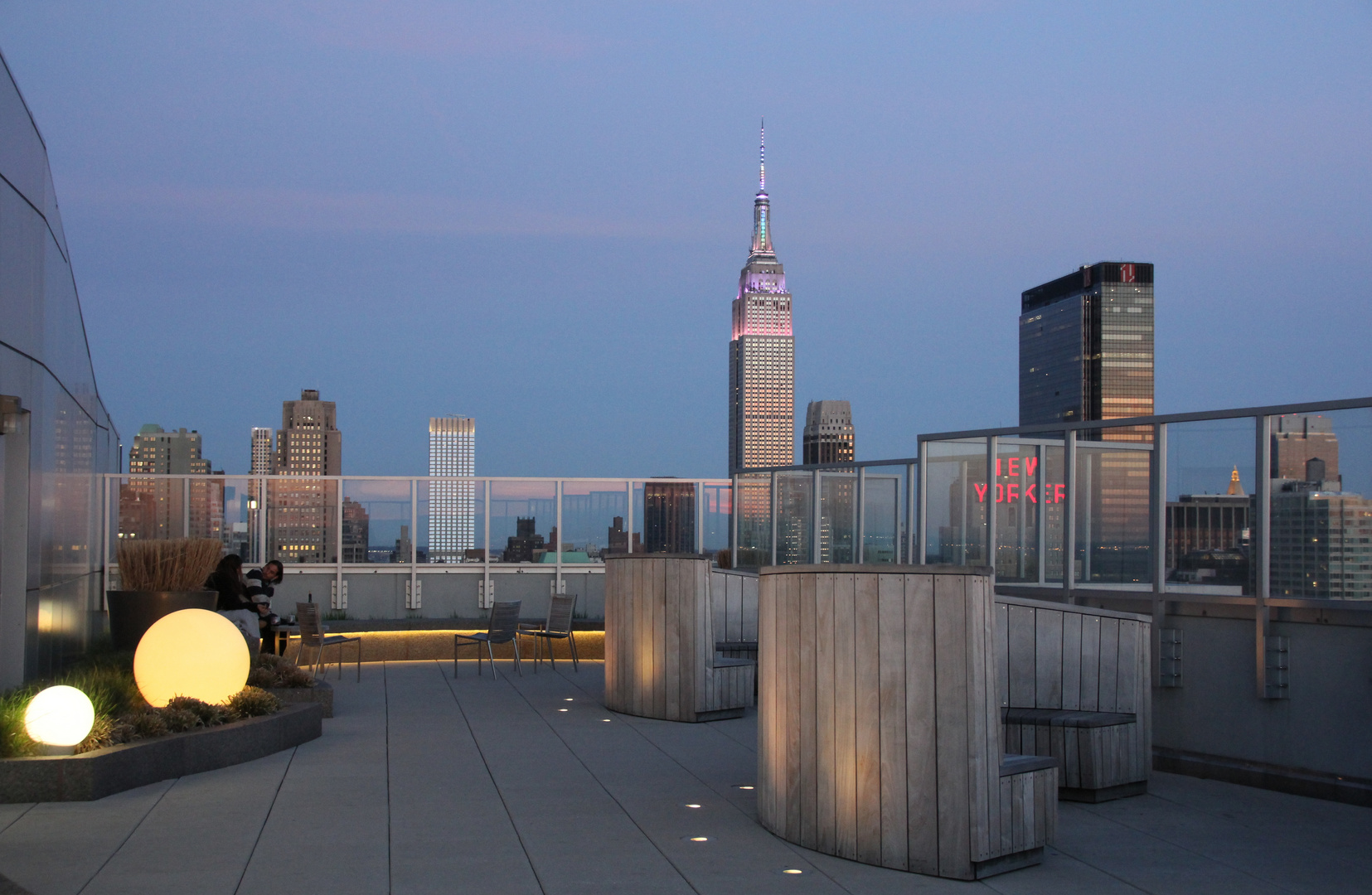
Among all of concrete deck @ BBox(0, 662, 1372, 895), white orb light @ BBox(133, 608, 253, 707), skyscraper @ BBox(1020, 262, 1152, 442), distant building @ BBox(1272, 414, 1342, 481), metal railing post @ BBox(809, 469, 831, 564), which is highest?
skyscraper @ BBox(1020, 262, 1152, 442)

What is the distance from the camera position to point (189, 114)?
64125 millimetres

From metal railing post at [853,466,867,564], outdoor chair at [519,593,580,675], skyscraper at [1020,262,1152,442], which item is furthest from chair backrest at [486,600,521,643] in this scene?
skyscraper at [1020,262,1152,442]

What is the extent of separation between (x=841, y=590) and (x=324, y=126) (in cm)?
6978

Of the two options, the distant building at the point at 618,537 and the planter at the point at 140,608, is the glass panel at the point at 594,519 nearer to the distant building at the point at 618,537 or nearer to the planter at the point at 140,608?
the distant building at the point at 618,537

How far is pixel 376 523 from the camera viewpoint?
15898 millimetres

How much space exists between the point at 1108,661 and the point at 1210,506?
4.49 ft

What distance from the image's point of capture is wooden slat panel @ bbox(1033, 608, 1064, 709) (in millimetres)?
7121

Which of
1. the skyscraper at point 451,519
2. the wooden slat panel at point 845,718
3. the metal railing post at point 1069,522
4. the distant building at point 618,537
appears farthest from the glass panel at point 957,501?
the skyscraper at point 451,519

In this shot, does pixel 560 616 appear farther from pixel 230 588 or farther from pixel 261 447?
pixel 261 447

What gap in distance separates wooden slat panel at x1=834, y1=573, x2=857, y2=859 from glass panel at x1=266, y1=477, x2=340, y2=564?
37.9ft

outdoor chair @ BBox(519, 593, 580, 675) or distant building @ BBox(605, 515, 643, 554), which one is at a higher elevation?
distant building @ BBox(605, 515, 643, 554)

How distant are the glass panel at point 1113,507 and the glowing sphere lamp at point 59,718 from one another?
6.48 meters

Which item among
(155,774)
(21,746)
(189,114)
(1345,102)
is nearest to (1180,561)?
(155,774)

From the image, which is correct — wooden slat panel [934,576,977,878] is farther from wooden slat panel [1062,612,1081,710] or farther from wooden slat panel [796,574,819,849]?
wooden slat panel [1062,612,1081,710]
